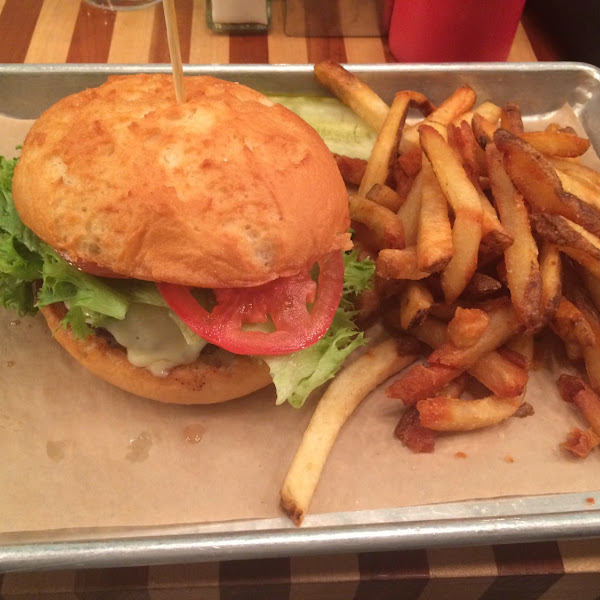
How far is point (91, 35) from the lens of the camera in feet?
12.1

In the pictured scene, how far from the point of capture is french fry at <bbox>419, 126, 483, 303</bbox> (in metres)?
1.84

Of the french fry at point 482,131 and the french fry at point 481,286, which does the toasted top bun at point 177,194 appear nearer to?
the french fry at point 481,286

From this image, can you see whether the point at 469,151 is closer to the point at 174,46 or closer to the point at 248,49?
the point at 174,46

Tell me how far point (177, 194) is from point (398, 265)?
0.70 meters

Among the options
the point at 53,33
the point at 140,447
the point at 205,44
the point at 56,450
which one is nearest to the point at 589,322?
the point at 140,447

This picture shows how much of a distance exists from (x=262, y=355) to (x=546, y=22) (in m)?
3.40

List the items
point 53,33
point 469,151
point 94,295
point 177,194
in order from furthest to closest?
point 53,33
point 469,151
point 94,295
point 177,194

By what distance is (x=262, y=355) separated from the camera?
1.86m

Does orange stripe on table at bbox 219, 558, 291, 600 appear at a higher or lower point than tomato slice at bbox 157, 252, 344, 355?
lower

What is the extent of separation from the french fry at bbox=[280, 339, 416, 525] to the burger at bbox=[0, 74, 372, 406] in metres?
0.08

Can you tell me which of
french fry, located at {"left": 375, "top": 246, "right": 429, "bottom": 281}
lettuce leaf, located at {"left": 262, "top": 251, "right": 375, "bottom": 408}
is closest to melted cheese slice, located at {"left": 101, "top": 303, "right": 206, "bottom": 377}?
lettuce leaf, located at {"left": 262, "top": 251, "right": 375, "bottom": 408}

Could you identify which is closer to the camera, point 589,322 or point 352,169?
point 589,322

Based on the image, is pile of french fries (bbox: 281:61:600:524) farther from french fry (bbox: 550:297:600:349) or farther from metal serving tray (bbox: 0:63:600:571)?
metal serving tray (bbox: 0:63:600:571)

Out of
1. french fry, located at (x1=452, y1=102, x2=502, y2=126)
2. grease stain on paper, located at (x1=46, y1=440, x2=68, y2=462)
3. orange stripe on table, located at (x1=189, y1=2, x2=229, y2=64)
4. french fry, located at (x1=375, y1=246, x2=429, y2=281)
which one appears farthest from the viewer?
orange stripe on table, located at (x1=189, y1=2, x2=229, y2=64)
